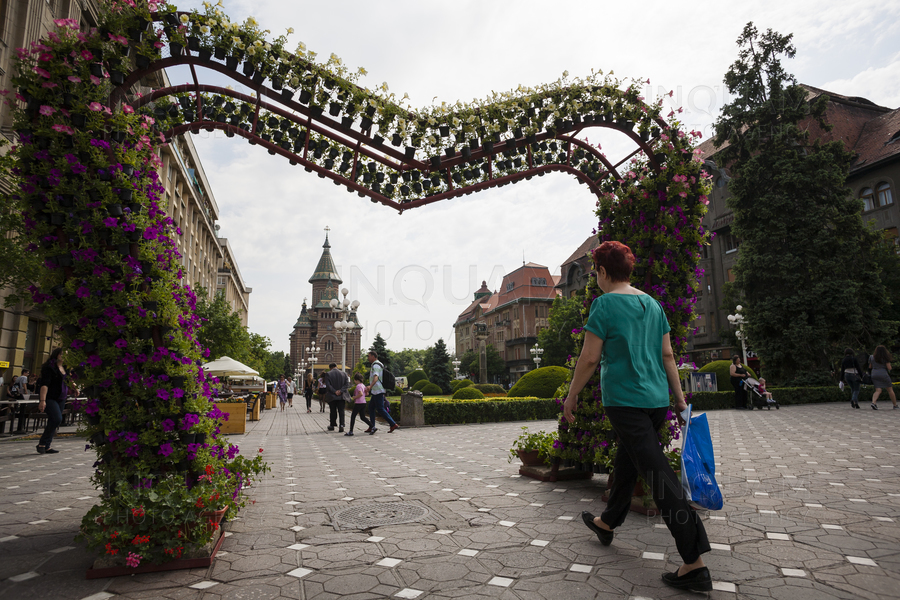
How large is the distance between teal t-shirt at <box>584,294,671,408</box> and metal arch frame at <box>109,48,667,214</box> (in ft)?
7.44

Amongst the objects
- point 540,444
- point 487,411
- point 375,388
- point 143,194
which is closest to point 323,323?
point 487,411

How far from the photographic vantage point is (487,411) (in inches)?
696

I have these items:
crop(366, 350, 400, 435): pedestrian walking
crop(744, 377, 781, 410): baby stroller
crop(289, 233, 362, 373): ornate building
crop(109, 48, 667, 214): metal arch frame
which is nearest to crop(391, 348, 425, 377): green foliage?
crop(289, 233, 362, 373): ornate building

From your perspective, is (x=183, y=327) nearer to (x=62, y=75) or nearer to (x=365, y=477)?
(x=62, y=75)

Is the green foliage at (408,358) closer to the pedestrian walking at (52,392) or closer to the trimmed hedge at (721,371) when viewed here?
the trimmed hedge at (721,371)

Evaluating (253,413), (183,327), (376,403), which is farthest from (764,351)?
(183,327)

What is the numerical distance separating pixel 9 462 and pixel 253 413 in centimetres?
1302

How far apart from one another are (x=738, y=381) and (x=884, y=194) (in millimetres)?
22753

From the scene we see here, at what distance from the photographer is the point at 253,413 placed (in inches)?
830

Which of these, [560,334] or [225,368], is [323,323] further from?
[225,368]

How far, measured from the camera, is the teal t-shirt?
10.8 ft

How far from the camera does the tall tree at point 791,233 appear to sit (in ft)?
82.9

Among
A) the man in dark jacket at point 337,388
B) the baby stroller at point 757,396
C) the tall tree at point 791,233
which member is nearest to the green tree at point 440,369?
the tall tree at point 791,233

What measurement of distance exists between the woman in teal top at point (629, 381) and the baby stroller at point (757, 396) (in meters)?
18.8
